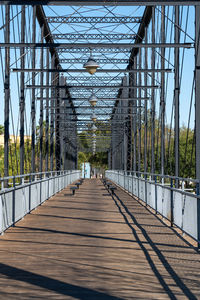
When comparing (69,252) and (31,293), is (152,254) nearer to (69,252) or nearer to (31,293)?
(69,252)

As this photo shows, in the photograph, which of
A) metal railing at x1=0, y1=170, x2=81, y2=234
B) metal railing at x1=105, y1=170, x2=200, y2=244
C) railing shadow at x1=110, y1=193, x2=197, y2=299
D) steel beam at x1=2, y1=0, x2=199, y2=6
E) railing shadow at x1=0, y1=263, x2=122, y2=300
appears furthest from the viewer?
steel beam at x1=2, y1=0, x2=199, y2=6

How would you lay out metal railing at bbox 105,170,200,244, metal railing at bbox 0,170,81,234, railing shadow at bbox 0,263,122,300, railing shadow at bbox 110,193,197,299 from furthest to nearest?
metal railing at bbox 0,170,81,234
metal railing at bbox 105,170,200,244
railing shadow at bbox 110,193,197,299
railing shadow at bbox 0,263,122,300

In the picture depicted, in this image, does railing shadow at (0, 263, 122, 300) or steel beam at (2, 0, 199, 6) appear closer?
railing shadow at (0, 263, 122, 300)

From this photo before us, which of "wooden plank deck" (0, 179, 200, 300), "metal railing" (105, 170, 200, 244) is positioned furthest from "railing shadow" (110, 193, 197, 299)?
"metal railing" (105, 170, 200, 244)

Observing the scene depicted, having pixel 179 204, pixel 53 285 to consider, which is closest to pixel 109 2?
pixel 179 204

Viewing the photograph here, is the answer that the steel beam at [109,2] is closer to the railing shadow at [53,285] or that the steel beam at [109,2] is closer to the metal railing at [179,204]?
the metal railing at [179,204]

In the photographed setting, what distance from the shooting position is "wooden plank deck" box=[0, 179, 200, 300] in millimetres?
7184

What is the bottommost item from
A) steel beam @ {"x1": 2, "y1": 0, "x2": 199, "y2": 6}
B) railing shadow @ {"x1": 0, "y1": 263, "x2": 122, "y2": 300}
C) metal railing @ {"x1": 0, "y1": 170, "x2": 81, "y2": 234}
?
railing shadow @ {"x1": 0, "y1": 263, "x2": 122, "y2": 300}

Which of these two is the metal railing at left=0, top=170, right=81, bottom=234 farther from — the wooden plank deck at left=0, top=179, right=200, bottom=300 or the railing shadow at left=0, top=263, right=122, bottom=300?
the railing shadow at left=0, top=263, right=122, bottom=300

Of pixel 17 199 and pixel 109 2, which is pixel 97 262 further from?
pixel 109 2

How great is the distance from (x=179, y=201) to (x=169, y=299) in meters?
6.38

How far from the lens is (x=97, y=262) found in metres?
9.25

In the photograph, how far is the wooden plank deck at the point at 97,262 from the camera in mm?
7184

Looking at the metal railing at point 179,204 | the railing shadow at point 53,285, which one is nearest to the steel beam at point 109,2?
the metal railing at point 179,204
